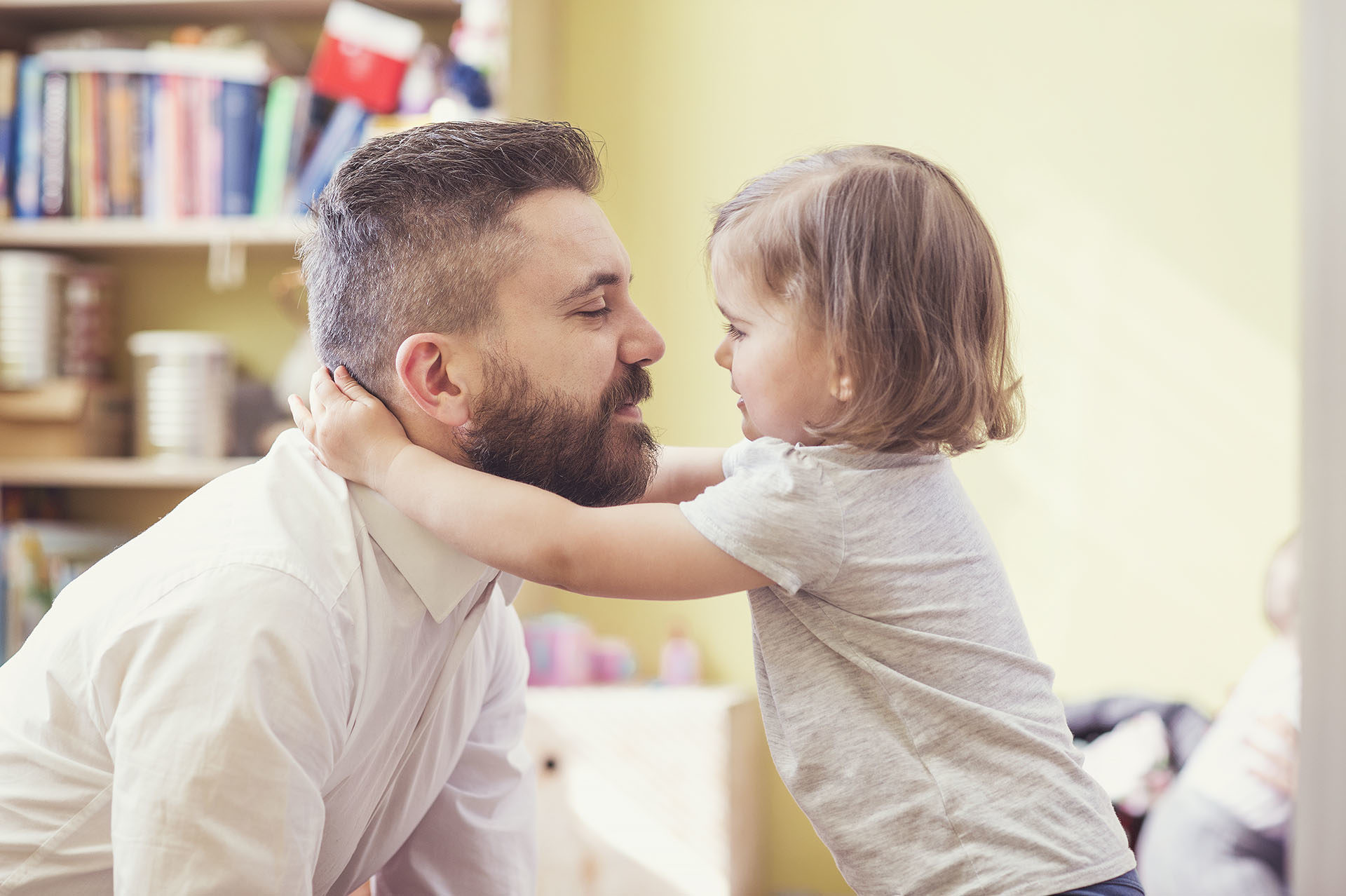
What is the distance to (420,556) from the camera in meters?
1.05

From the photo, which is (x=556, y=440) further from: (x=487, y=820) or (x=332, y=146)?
(x=332, y=146)

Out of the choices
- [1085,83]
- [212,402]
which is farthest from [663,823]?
[1085,83]

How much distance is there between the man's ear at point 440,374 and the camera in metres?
1.14

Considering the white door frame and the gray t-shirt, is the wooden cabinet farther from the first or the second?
the white door frame

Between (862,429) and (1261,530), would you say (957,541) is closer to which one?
(862,429)

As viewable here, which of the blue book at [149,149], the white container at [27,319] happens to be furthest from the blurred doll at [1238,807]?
the white container at [27,319]

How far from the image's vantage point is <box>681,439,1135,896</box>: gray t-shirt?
944 mm

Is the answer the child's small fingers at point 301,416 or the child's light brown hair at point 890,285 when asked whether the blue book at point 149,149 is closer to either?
the child's small fingers at point 301,416

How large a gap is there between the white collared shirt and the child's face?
32cm

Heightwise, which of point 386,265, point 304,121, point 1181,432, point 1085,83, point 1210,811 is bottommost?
point 1210,811

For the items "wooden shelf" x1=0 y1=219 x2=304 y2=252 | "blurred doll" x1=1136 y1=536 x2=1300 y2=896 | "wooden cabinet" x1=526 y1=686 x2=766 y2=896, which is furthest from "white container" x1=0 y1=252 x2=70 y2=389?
"blurred doll" x1=1136 y1=536 x2=1300 y2=896

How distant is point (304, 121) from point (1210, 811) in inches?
95.2

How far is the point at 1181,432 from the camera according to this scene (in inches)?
104

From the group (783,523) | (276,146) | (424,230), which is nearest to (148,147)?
(276,146)
